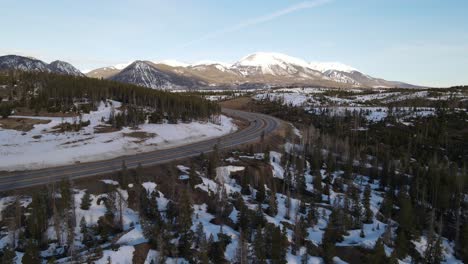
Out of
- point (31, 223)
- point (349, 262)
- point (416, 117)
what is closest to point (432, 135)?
point (416, 117)

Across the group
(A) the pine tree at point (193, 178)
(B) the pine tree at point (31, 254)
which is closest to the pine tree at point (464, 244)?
(A) the pine tree at point (193, 178)

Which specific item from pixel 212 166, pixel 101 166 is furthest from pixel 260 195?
pixel 101 166

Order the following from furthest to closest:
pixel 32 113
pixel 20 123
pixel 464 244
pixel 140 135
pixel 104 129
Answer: pixel 32 113 → pixel 104 129 → pixel 140 135 → pixel 20 123 → pixel 464 244

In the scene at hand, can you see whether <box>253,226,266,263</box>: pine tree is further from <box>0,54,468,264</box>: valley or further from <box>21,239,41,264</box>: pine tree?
<box>21,239,41,264</box>: pine tree

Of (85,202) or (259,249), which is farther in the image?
(85,202)

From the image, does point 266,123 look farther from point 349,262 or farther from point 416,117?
point 349,262

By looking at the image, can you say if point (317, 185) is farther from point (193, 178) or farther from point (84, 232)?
point (84, 232)

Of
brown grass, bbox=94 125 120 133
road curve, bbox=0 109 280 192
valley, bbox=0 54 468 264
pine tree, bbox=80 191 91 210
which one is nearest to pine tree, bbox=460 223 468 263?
valley, bbox=0 54 468 264

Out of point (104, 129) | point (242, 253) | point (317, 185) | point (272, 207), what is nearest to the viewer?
point (242, 253)
